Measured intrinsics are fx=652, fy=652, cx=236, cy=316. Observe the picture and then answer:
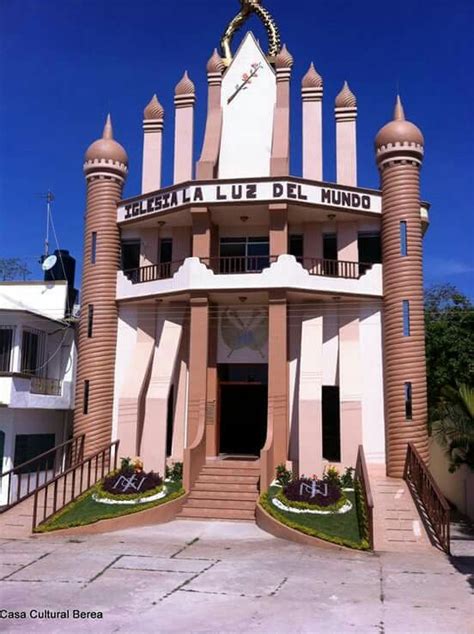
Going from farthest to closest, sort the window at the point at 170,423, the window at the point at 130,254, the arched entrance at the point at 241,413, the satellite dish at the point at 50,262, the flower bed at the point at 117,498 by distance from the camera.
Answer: the satellite dish at the point at 50,262 → the window at the point at 130,254 → the arched entrance at the point at 241,413 → the window at the point at 170,423 → the flower bed at the point at 117,498

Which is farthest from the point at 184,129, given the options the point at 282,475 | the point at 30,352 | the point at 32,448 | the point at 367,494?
the point at 367,494

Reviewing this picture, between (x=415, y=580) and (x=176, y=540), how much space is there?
5573 mm

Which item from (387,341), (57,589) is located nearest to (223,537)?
(57,589)

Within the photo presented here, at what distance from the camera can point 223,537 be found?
1511 cm

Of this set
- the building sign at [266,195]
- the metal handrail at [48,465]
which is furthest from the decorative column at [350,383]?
the metal handrail at [48,465]

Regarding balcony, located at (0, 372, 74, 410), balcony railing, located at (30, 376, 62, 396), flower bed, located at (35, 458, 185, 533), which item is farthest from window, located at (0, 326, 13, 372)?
flower bed, located at (35, 458, 185, 533)

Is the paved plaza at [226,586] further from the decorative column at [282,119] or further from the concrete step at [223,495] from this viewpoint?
the decorative column at [282,119]

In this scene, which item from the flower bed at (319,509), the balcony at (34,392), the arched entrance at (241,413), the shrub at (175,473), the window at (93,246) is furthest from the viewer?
the window at (93,246)

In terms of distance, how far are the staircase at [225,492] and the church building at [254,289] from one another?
0.43 metres

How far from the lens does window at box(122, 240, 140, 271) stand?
79.3 feet

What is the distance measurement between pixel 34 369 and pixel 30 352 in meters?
0.69

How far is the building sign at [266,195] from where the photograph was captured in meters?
21.2

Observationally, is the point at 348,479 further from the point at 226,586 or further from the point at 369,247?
the point at 226,586

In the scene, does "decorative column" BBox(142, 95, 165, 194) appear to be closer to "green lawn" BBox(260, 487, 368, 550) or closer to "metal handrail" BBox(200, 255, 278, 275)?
"metal handrail" BBox(200, 255, 278, 275)
